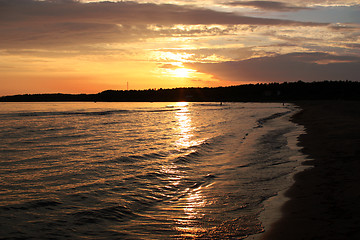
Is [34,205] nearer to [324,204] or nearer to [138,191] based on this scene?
[138,191]

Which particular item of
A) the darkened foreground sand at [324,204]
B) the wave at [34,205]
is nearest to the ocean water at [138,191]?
the wave at [34,205]

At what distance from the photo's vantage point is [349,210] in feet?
25.7

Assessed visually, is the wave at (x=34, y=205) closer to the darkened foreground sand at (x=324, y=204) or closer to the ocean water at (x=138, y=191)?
the ocean water at (x=138, y=191)

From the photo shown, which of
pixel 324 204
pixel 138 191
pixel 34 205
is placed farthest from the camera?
pixel 138 191

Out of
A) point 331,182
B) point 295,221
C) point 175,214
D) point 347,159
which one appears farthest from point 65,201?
point 347,159

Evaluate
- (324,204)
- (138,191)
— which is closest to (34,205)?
(138,191)

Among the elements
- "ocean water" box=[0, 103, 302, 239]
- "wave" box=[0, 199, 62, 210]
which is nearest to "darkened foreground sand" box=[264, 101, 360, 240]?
"ocean water" box=[0, 103, 302, 239]

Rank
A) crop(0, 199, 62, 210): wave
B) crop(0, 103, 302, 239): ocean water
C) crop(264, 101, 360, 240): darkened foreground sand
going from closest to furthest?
crop(264, 101, 360, 240): darkened foreground sand, crop(0, 103, 302, 239): ocean water, crop(0, 199, 62, 210): wave

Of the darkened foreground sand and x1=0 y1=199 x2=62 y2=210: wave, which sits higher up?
the darkened foreground sand

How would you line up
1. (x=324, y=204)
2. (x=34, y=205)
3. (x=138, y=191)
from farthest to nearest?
(x=138, y=191) < (x=34, y=205) < (x=324, y=204)

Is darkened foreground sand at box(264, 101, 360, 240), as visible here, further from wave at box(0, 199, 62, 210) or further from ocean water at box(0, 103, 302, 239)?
wave at box(0, 199, 62, 210)

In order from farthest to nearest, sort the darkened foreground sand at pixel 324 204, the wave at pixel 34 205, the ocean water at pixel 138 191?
the wave at pixel 34 205 → the ocean water at pixel 138 191 → the darkened foreground sand at pixel 324 204

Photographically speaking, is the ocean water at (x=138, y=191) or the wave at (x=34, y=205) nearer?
the ocean water at (x=138, y=191)

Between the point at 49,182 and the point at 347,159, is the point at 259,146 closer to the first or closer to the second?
the point at 347,159
